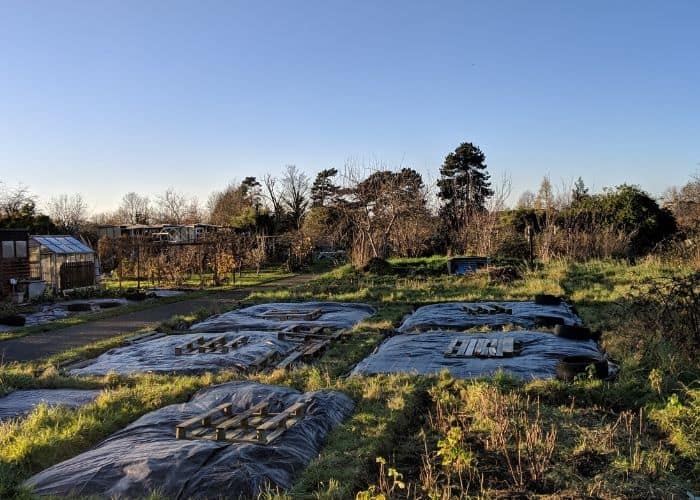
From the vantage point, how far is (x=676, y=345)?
675 centimetres

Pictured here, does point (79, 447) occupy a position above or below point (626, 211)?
below

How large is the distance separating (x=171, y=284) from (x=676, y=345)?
19.5 meters

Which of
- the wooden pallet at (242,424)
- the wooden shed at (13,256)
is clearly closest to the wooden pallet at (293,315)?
the wooden pallet at (242,424)

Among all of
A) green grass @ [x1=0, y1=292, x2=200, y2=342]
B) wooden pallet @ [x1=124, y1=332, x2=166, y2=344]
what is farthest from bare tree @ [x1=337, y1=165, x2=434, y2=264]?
wooden pallet @ [x1=124, y1=332, x2=166, y2=344]

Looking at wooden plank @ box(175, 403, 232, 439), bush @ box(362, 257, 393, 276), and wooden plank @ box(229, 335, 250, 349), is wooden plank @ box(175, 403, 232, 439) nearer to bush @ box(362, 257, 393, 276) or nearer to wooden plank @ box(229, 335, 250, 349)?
wooden plank @ box(229, 335, 250, 349)

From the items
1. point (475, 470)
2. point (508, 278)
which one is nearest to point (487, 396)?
point (475, 470)

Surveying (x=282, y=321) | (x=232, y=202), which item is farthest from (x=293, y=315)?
(x=232, y=202)

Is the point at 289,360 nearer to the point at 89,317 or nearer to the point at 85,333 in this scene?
the point at 85,333

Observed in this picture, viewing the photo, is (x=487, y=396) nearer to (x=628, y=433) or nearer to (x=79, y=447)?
(x=628, y=433)

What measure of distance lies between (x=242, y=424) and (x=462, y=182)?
37.1 m

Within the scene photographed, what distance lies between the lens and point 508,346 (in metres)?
8.50

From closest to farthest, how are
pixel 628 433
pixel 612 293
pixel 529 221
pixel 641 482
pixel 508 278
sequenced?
pixel 641 482, pixel 628 433, pixel 612 293, pixel 508 278, pixel 529 221

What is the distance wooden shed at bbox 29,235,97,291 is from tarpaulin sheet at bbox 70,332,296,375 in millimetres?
11645

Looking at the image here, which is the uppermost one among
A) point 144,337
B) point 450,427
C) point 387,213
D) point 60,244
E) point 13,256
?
point 387,213
